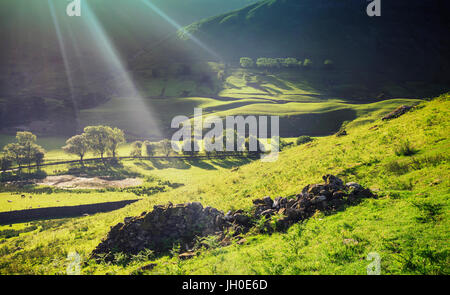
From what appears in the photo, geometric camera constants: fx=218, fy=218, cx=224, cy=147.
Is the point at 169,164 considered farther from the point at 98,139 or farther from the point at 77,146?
the point at 77,146

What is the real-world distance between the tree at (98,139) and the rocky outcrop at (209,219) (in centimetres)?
7213

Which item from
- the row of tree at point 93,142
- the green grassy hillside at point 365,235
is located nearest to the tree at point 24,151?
the row of tree at point 93,142

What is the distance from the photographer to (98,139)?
7869cm

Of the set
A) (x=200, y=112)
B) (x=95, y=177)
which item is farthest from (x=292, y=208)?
(x=200, y=112)

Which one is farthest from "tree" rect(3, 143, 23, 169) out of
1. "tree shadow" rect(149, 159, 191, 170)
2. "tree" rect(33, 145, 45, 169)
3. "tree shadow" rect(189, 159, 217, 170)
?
"tree shadow" rect(189, 159, 217, 170)

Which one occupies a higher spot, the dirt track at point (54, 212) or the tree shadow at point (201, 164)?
the tree shadow at point (201, 164)

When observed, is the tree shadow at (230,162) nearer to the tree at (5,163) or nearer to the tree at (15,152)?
the tree at (15,152)

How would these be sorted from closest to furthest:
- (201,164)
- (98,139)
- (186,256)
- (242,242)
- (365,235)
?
1. (365,235)
2. (186,256)
3. (242,242)
4. (201,164)
5. (98,139)

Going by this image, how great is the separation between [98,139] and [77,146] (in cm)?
679

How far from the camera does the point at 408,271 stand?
7.65m

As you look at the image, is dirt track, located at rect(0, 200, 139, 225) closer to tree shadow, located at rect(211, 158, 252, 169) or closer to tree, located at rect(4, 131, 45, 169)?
tree shadow, located at rect(211, 158, 252, 169)

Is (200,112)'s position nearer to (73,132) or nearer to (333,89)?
(73,132)

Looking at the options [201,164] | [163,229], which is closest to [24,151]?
[201,164]

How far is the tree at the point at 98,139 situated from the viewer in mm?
77625
